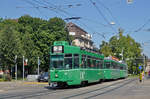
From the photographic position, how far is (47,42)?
179 feet

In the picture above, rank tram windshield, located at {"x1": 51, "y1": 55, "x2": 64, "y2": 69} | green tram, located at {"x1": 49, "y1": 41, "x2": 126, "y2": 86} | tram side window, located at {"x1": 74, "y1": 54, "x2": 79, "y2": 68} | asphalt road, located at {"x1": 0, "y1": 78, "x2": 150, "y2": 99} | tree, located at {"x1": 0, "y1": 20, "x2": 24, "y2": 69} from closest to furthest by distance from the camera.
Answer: asphalt road, located at {"x1": 0, "y1": 78, "x2": 150, "y2": 99}, green tram, located at {"x1": 49, "y1": 41, "x2": 126, "y2": 86}, tram windshield, located at {"x1": 51, "y1": 55, "x2": 64, "y2": 69}, tram side window, located at {"x1": 74, "y1": 54, "x2": 79, "y2": 68}, tree, located at {"x1": 0, "y1": 20, "x2": 24, "y2": 69}

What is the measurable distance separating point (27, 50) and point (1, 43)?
19.1ft

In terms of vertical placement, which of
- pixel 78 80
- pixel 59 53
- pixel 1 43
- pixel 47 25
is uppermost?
pixel 47 25

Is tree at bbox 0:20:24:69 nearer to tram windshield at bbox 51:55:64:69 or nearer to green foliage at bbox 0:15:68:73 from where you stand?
green foliage at bbox 0:15:68:73

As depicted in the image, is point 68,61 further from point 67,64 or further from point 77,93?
point 77,93

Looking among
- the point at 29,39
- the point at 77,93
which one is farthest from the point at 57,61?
the point at 29,39

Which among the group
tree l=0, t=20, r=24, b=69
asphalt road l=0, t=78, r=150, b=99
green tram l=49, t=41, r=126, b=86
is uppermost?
tree l=0, t=20, r=24, b=69

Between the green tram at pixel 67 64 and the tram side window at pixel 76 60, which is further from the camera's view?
the tram side window at pixel 76 60

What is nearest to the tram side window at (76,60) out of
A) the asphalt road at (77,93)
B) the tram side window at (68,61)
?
the tram side window at (68,61)

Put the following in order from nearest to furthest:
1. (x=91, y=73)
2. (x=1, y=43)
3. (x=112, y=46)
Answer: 1. (x=91, y=73)
2. (x=1, y=43)
3. (x=112, y=46)

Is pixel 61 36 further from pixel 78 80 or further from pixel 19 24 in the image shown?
pixel 78 80

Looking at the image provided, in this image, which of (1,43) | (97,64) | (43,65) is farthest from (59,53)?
(43,65)

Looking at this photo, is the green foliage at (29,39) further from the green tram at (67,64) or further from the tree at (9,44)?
the green tram at (67,64)

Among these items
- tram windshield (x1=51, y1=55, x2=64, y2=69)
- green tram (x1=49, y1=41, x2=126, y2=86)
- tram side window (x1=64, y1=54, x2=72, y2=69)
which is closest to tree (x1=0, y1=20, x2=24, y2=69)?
green tram (x1=49, y1=41, x2=126, y2=86)
